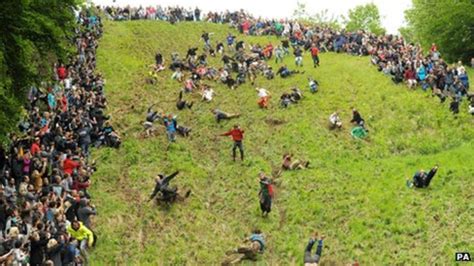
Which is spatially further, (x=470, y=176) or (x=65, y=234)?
(x=470, y=176)

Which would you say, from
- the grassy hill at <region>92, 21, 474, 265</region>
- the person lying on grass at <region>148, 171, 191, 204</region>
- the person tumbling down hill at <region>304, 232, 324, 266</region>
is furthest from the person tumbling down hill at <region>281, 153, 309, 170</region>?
the person tumbling down hill at <region>304, 232, 324, 266</region>

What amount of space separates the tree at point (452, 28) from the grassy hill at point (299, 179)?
1130cm

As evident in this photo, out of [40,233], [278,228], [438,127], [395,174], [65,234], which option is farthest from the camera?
[438,127]


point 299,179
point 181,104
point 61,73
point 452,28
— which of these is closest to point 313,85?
point 181,104

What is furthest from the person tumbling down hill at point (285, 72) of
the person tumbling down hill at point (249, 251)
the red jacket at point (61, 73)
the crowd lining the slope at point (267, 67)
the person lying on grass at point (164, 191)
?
the person tumbling down hill at point (249, 251)

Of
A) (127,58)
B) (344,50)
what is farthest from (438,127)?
(127,58)

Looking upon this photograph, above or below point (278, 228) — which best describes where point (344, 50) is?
above

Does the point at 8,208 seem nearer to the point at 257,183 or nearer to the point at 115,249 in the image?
the point at 115,249

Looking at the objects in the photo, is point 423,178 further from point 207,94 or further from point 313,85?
point 207,94

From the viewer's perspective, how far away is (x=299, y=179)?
28453 mm

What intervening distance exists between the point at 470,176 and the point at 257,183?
916cm

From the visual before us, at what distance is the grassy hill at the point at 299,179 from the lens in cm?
2225

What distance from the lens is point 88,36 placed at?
45.0 metres

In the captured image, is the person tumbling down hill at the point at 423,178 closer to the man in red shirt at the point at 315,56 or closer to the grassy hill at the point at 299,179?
the grassy hill at the point at 299,179
